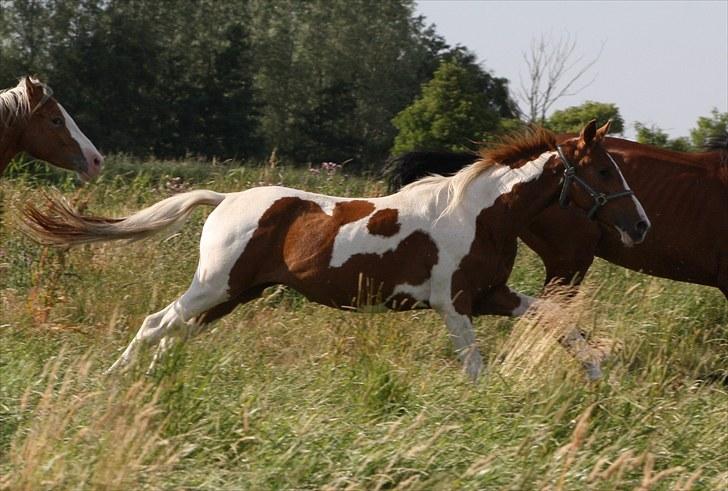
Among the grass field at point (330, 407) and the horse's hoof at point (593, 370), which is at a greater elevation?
the horse's hoof at point (593, 370)

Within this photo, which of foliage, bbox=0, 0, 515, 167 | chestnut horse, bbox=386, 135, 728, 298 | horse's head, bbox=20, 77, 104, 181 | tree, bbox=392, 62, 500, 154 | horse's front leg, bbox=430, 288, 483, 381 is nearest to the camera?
horse's front leg, bbox=430, 288, 483, 381

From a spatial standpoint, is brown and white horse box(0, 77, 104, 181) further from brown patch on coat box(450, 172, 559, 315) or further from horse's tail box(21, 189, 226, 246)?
brown patch on coat box(450, 172, 559, 315)

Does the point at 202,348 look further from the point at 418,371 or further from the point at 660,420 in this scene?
the point at 660,420

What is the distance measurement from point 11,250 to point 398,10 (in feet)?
180

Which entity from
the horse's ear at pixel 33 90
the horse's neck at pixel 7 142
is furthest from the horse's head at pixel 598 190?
the horse's neck at pixel 7 142

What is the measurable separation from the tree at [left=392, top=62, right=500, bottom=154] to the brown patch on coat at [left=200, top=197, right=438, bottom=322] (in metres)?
38.6

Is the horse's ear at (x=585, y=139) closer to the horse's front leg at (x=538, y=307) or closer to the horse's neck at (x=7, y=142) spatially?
the horse's front leg at (x=538, y=307)

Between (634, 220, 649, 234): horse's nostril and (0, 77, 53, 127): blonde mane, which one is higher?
(0, 77, 53, 127): blonde mane

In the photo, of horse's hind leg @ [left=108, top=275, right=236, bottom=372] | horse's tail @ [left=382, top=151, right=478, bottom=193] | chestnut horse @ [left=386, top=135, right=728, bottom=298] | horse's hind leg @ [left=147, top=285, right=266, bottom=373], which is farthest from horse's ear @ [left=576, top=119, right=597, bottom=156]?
horse's hind leg @ [left=108, top=275, right=236, bottom=372]

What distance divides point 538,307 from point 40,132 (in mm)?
3353

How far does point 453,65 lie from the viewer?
48.9 m

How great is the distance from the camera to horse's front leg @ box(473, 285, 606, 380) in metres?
6.74

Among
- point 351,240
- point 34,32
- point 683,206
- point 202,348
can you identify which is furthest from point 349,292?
point 34,32

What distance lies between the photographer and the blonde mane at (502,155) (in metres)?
7.34
